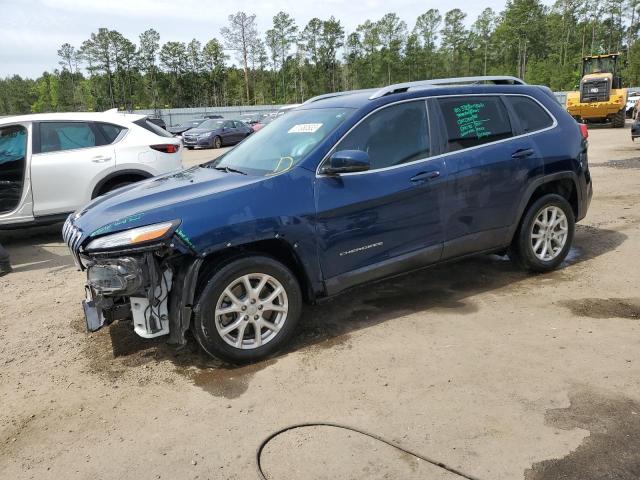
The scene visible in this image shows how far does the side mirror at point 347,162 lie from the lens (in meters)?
3.85

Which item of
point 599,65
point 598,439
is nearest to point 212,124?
point 599,65

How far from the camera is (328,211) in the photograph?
3904 mm

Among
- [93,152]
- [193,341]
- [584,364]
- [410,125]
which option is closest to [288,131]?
[410,125]

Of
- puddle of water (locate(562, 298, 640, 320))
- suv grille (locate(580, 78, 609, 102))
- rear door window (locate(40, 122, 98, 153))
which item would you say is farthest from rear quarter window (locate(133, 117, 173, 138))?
suv grille (locate(580, 78, 609, 102))

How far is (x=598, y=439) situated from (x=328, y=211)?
2150mm

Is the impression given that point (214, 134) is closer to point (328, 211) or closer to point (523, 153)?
point (523, 153)

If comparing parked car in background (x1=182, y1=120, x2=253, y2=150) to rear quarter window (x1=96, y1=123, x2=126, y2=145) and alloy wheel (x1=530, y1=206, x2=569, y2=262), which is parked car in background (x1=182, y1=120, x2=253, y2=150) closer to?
rear quarter window (x1=96, y1=123, x2=126, y2=145)

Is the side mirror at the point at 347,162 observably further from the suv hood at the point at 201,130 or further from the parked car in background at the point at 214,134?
the suv hood at the point at 201,130

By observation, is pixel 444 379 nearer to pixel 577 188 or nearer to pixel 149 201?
pixel 149 201

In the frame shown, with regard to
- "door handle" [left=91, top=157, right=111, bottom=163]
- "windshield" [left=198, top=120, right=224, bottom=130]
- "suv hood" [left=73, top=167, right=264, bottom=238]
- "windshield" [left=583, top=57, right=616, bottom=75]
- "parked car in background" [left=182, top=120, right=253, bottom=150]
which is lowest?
"suv hood" [left=73, top=167, right=264, bottom=238]

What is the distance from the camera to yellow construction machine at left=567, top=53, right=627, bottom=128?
23.9 meters

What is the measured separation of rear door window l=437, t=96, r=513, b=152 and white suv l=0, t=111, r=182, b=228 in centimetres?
442

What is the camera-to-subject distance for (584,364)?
11.6 ft

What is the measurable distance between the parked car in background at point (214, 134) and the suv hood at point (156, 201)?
68.8 ft
